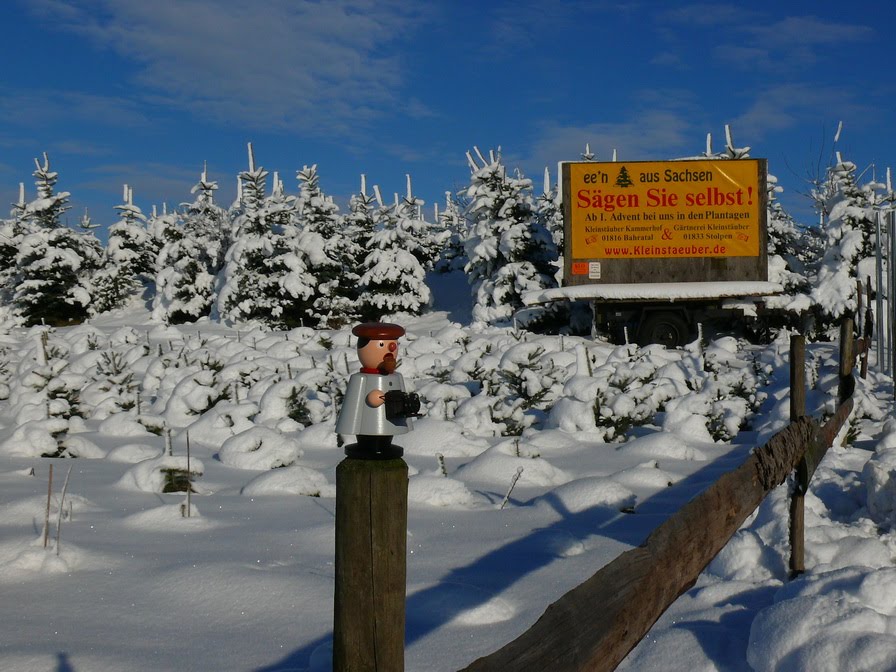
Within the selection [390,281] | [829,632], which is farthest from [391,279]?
[829,632]

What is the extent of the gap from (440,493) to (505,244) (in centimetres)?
1670

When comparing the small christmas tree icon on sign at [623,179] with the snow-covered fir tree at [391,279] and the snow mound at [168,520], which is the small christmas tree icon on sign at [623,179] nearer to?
the snow-covered fir tree at [391,279]

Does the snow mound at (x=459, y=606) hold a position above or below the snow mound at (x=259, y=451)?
below

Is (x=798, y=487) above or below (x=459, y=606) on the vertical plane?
above

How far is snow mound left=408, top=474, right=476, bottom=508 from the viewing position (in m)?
5.82

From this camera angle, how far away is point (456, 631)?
3441 millimetres

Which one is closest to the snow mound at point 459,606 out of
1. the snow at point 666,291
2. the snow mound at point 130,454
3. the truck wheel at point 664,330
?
the snow mound at point 130,454

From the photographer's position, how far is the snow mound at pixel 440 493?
5.82m

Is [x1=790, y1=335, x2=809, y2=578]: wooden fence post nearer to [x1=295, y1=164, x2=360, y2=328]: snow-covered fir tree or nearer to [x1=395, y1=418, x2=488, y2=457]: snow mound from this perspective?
[x1=395, y1=418, x2=488, y2=457]: snow mound

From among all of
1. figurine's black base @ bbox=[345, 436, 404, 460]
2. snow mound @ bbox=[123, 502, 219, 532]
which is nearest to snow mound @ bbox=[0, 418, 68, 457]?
snow mound @ bbox=[123, 502, 219, 532]

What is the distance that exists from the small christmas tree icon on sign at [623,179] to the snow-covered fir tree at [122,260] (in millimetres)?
21857

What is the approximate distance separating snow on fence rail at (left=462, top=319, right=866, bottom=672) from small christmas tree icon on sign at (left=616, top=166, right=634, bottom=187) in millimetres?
13497

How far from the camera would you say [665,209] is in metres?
17.2

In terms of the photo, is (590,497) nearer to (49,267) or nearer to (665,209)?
(665,209)
